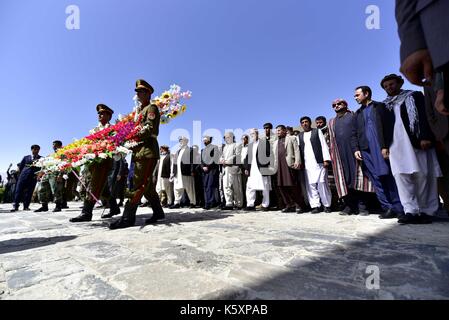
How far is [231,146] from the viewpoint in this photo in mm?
6691

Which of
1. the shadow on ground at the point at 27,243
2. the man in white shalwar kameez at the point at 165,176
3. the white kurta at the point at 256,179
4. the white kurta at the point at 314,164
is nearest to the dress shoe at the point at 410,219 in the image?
the white kurta at the point at 314,164

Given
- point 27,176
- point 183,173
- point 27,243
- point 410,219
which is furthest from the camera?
point 27,176

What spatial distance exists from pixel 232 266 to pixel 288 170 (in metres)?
3.94

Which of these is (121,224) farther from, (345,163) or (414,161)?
(414,161)

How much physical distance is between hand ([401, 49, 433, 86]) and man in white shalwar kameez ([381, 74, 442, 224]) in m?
2.47

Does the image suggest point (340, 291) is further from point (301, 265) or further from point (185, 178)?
point (185, 178)

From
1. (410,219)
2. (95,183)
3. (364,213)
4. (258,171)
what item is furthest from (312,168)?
(95,183)

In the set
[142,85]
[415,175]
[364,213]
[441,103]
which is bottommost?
[364,213]

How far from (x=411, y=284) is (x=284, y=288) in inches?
25.9

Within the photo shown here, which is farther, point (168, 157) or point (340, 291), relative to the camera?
point (168, 157)

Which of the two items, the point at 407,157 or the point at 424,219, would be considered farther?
the point at 407,157

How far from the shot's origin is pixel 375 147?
3.95m

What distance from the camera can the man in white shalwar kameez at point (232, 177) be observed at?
652 centimetres
